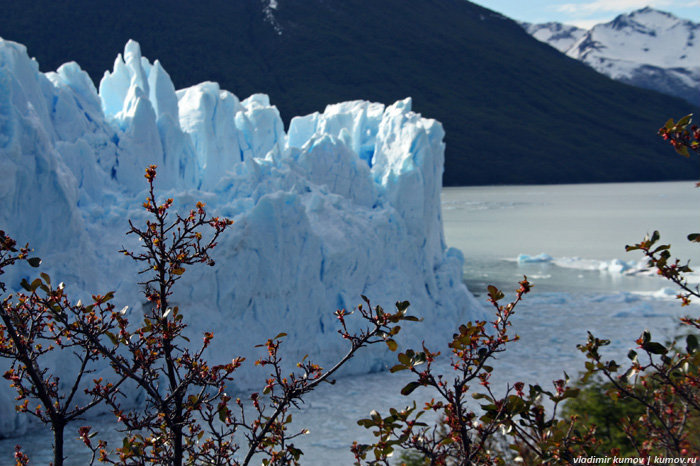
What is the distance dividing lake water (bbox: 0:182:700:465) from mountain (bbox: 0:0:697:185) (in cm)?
2921

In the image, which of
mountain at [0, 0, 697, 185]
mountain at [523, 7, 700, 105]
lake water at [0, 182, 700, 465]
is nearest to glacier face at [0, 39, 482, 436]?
lake water at [0, 182, 700, 465]

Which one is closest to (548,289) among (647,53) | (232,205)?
(232,205)

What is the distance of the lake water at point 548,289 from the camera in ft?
27.5

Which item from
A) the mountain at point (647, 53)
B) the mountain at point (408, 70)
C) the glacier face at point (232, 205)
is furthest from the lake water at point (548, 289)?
the mountain at point (647, 53)

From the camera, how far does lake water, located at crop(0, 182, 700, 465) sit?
27.5 ft

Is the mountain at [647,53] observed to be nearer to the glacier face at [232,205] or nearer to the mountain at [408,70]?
the mountain at [408,70]

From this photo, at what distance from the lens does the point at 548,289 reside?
Result: 18.4 meters

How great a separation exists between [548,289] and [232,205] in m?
11.4

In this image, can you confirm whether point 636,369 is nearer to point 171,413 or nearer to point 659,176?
point 171,413

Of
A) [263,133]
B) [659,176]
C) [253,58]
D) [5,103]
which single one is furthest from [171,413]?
[659,176]

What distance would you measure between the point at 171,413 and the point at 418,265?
34.8 ft

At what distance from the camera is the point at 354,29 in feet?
313

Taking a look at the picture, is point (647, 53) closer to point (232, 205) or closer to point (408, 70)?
point (408, 70)

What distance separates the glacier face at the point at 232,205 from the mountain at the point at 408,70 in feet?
156
